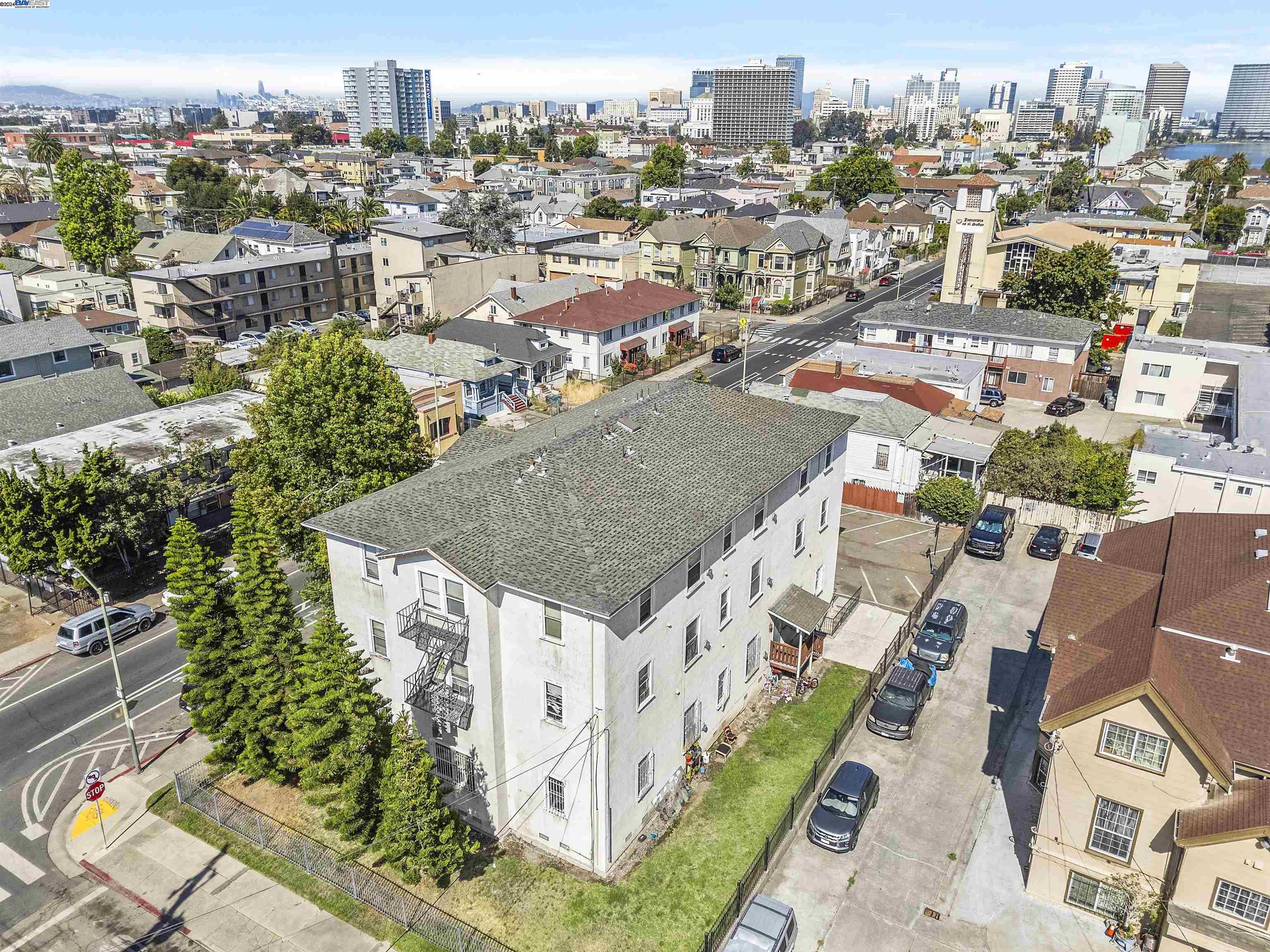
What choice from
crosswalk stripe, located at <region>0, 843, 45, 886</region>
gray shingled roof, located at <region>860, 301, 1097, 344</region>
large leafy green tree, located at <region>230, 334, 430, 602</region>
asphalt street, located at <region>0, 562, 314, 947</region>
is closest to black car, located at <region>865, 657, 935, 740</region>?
large leafy green tree, located at <region>230, 334, 430, 602</region>

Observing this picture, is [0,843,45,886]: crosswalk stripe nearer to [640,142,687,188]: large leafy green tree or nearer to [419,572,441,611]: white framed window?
[419,572,441,611]: white framed window

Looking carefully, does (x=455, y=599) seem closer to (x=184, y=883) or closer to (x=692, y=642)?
(x=692, y=642)

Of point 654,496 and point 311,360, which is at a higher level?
point 311,360

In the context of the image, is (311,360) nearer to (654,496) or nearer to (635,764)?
(654,496)

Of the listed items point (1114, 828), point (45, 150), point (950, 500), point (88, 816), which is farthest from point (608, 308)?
point (45, 150)

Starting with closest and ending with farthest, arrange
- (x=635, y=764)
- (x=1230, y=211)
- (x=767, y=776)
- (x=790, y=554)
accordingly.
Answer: (x=635, y=764) < (x=767, y=776) < (x=790, y=554) < (x=1230, y=211)

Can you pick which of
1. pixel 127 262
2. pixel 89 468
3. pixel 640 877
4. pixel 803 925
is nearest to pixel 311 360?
pixel 89 468
